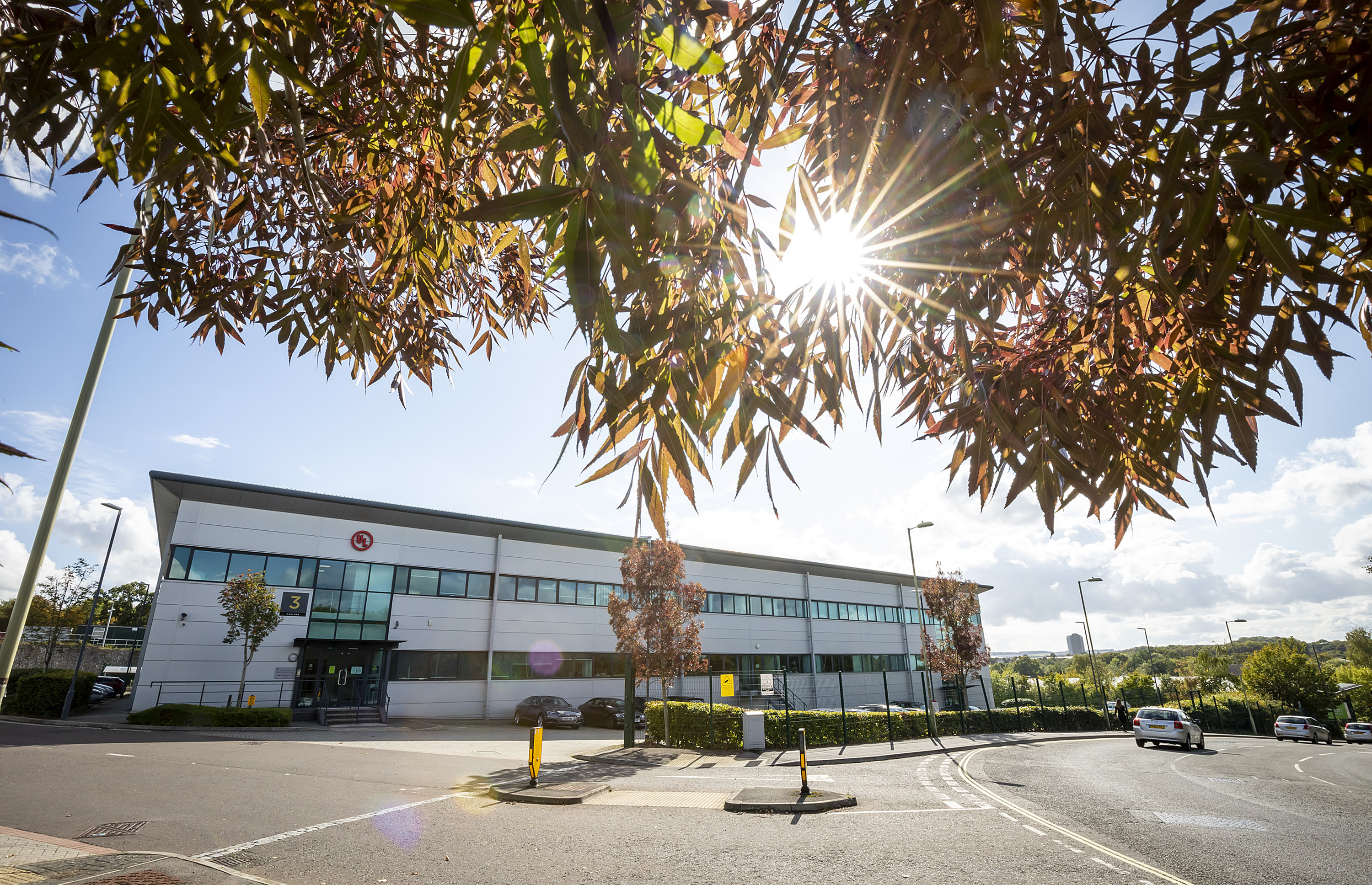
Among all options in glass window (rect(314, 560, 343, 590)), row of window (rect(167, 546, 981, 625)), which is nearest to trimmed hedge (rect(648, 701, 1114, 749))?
row of window (rect(167, 546, 981, 625))

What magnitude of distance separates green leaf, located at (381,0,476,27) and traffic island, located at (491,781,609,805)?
423 inches

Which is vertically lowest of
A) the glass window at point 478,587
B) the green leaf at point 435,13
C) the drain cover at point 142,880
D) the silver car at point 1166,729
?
the silver car at point 1166,729

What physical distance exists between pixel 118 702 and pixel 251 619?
59.8ft

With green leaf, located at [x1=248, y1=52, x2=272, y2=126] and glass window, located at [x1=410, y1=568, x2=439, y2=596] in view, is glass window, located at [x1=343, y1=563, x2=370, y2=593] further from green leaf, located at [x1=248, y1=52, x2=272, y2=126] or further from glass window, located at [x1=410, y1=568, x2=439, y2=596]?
green leaf, located at [x1=248, y1=52, x2=272, y2=126]

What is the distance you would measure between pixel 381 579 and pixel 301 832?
22579 mm

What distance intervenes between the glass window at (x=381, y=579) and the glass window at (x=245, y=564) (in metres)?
4.12

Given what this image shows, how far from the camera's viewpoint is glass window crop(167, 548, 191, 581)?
23.7 m

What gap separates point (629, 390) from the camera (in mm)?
2174

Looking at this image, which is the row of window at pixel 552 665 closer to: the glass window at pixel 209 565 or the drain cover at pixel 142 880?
the glass window at pixel 209 565

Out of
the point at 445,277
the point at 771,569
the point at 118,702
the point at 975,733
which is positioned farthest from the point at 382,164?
the point at 118,702

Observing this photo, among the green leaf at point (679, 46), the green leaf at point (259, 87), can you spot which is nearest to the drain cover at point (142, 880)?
the green leaf at point (259, 87)

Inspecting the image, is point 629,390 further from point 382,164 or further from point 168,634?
point 168,634

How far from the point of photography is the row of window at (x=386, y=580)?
24.6m

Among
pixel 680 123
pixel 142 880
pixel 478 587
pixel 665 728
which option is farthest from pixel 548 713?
pixel 680 123
